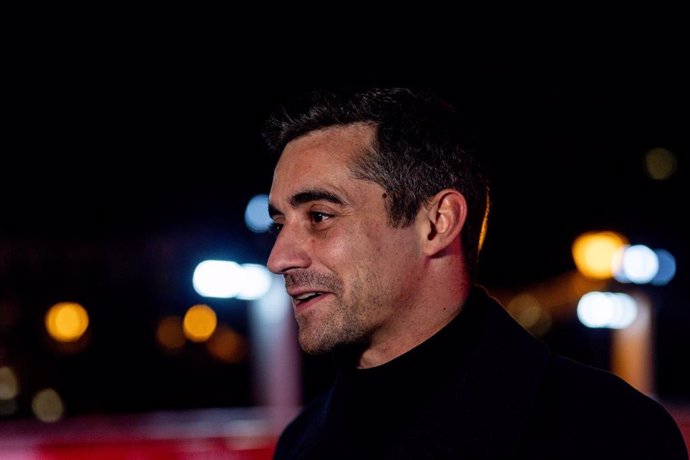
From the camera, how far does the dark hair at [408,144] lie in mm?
2385

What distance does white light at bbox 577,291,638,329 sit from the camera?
1531 centimetres

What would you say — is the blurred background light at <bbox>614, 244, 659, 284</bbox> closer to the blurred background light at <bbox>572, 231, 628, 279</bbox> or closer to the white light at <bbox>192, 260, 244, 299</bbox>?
the blurred background light at <bbox>572, 231, 628, 279</bbox>

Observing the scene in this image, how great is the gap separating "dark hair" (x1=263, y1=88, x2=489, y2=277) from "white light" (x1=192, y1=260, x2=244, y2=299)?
9.12m

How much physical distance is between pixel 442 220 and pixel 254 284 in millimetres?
9586

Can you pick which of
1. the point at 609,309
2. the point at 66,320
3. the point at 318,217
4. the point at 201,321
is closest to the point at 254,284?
the point at 609,309

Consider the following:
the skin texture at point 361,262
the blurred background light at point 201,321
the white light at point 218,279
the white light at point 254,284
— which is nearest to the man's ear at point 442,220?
the skin texture at point 361,262

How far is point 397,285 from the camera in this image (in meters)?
2.34

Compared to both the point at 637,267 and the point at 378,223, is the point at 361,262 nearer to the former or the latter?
the point at 378,223

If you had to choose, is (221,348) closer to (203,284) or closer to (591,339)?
(591,339)

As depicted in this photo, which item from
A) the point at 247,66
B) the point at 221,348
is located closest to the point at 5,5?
the point at 247,66

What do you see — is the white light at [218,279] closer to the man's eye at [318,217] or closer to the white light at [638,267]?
the white light at [638,267]

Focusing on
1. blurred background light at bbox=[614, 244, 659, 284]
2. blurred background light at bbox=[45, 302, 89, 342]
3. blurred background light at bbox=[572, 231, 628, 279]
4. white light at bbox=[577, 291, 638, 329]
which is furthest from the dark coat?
blurred background light at bbox=[45, 302, 89, 342]

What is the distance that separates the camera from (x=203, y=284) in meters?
11.5

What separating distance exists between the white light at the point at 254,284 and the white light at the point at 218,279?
0.19 feet
